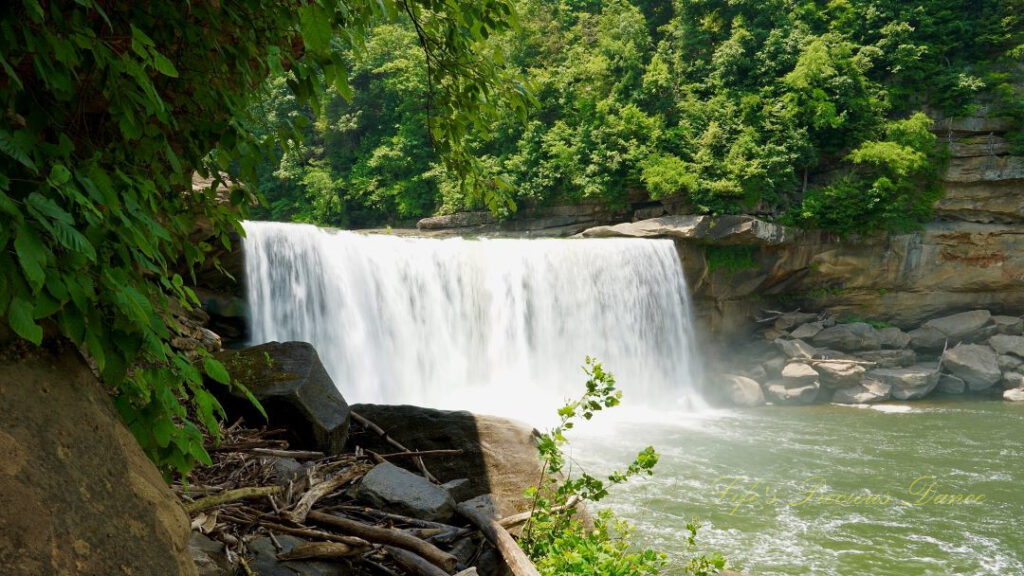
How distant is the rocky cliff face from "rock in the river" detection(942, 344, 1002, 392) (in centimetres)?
Answer: 163

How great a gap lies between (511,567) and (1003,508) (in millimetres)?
7919

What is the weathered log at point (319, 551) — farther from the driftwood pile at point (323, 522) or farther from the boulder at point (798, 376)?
the boulder at point (798, 376)

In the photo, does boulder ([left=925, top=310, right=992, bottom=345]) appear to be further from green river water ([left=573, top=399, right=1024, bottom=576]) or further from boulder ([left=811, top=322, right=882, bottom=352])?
green river water ([left=573, top=399, right=1024, bottom=576])

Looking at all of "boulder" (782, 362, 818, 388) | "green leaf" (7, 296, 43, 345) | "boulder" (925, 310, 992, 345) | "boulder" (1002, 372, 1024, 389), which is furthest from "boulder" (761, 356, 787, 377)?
"green leaf" (7, 296, 43, 345)

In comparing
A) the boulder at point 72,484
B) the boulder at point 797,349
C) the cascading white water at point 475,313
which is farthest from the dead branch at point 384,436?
the boulder at point 797,349

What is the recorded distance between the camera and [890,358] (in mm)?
16891

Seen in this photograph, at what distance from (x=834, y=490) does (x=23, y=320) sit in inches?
371

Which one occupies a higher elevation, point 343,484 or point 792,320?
point 343,484

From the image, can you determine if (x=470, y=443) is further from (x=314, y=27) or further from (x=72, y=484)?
(x=314, y=27)

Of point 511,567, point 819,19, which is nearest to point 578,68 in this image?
point 819,19

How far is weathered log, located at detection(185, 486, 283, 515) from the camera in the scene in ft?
9.75

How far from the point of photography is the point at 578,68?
24281mm

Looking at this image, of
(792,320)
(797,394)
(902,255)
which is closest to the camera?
(797,394)

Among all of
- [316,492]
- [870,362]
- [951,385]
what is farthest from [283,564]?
[951,385]
